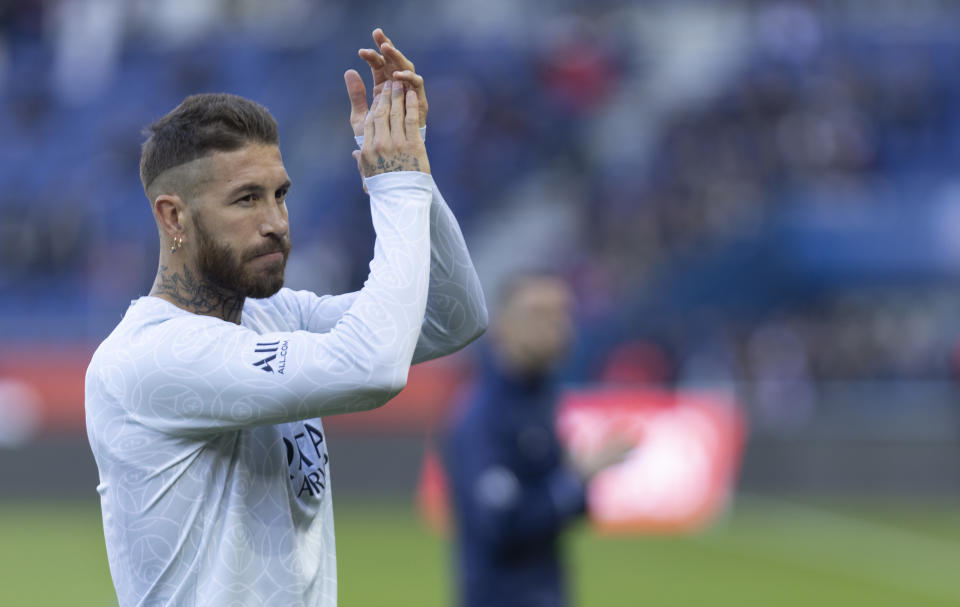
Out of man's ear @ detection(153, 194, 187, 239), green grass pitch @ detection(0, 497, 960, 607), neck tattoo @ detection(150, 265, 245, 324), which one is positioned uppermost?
man's ear @ detection(153, 194, 187, 239)

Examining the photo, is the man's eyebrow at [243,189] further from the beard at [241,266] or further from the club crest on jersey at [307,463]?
the club crest on jersey at [307,463]

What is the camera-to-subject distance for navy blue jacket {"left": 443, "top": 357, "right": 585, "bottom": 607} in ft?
17.5

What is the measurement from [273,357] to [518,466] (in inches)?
113

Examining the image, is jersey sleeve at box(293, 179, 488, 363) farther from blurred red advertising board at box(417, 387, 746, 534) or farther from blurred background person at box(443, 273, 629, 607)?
blurred red advertising board at box(417, 387, 746, 534)

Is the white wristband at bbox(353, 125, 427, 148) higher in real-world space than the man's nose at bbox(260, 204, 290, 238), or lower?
higher

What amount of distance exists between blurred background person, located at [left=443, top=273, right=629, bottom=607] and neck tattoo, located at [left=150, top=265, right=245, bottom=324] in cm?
238

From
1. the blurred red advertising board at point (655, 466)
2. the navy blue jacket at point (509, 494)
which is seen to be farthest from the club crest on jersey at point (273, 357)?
the blurred red advertising board at point (655, 466)

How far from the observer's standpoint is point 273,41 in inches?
885

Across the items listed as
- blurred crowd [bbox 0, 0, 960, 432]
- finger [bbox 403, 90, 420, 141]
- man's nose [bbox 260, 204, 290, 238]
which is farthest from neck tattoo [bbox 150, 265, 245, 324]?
blurred crowd [bbox 0, 0, 960, 432]

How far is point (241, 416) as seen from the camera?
2875 millimetres

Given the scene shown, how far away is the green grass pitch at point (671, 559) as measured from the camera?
11406 millimetres

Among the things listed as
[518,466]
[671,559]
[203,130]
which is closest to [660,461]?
[671,559]

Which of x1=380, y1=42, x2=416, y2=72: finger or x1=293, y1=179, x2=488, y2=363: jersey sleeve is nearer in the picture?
x1=380, y1=42, x2=416, y2=72: finger

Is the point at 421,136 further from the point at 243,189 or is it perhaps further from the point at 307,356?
the point at 307,356
